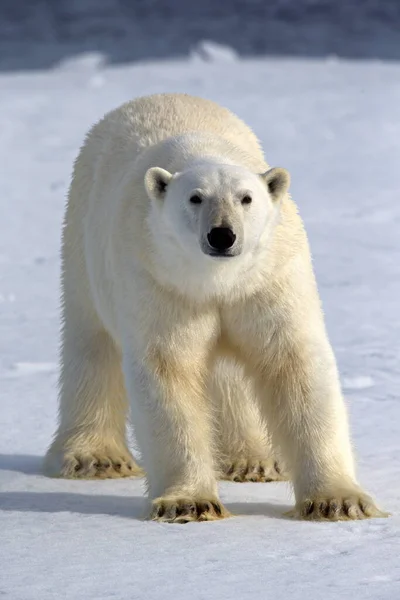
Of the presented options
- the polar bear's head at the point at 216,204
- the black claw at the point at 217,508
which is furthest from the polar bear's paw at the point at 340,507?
the polar bear's head at the point at 216,204

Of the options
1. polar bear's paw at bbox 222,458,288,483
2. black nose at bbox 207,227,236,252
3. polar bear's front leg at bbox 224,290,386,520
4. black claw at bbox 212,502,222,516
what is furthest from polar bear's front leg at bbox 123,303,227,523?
polar bear's paw at bbox 222,458,288,483

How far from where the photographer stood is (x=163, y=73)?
13.2 meters

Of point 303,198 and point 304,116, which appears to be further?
point 304,116

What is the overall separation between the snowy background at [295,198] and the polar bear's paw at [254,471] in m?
0.08

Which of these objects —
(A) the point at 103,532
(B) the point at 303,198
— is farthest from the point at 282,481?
(B) the point at 303,198

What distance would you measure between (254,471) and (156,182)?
1.29 meters

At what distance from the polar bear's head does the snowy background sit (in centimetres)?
79

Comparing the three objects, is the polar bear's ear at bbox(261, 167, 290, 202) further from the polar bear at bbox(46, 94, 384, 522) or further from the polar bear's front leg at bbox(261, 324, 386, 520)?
the polar bear's front leg at bbox(261, 324, 386, 520)

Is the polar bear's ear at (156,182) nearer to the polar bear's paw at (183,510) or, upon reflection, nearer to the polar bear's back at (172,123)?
the polar bear's back at (172,123)

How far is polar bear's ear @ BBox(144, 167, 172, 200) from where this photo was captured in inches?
159

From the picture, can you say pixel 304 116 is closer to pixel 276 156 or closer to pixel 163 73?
pixel 276 156

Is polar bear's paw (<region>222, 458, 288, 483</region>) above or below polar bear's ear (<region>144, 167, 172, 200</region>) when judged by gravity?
below

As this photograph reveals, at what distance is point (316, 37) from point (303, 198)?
18.3ft

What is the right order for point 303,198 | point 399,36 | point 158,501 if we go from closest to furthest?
point 158,501, point 303,198, point 399,36
